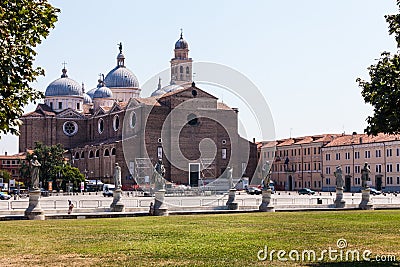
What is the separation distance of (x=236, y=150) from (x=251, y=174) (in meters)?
3.83

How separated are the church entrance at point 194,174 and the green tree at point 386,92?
69.8 m

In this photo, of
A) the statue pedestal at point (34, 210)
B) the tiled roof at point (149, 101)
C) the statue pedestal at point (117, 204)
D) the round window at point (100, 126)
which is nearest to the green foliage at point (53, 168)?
the round window at point (100, 126)

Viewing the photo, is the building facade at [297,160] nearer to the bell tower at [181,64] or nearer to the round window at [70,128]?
the bell tower at [181,64]

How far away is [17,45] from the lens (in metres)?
11.7

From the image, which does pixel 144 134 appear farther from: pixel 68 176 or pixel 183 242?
pixel 183 242

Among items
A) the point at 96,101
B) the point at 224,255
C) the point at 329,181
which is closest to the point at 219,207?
the point at 224,255

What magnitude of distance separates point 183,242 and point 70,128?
275 feet

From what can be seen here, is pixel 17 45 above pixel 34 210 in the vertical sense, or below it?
above

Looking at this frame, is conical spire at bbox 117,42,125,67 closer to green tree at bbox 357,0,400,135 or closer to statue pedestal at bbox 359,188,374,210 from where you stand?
statue pedestal at bbox 359,188,374,210

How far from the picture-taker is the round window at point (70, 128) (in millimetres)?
100562

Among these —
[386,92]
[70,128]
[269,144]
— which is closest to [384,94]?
[386,92]

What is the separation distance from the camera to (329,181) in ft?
305

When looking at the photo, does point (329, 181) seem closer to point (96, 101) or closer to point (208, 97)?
point (208, 97)

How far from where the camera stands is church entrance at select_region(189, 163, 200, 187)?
85.4 m
